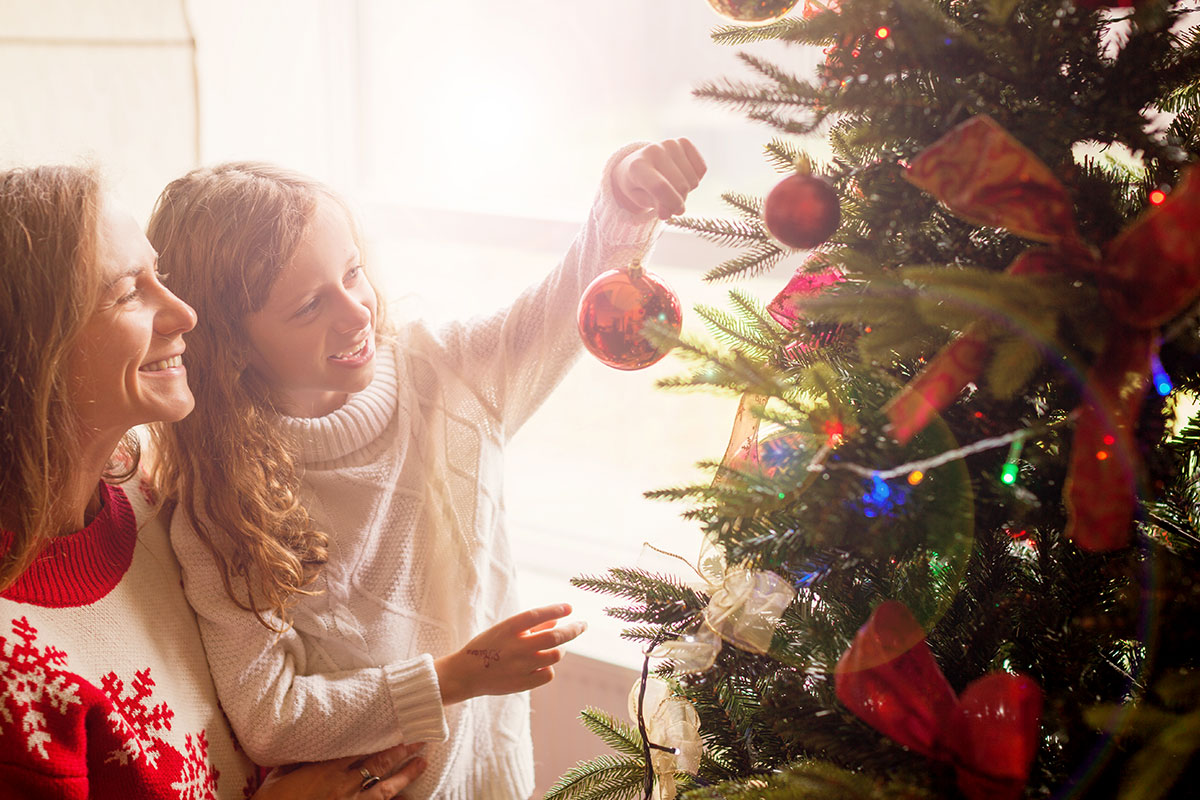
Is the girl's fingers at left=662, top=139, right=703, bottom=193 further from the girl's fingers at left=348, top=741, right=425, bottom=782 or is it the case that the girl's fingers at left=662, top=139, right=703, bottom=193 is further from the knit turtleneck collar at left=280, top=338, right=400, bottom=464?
the girl's fingers at left=348, top=741, right=425, bottom=782

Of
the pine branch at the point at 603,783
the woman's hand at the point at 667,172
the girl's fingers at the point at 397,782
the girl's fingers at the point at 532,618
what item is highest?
the woman's hand at the point at 667,172

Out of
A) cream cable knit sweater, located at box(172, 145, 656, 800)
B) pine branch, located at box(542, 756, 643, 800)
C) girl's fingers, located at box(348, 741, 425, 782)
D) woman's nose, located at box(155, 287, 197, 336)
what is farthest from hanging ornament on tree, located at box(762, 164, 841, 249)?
girl's fingers, located at box(348, 741, 425, 782)

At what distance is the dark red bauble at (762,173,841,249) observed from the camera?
0.59 m

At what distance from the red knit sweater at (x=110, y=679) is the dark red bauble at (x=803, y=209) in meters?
0.78

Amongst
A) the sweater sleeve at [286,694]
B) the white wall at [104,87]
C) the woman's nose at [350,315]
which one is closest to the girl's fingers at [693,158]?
the woman's nose at [350,315]

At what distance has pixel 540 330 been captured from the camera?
107 cm

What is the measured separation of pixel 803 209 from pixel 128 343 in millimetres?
668

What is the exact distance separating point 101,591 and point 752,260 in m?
0.75

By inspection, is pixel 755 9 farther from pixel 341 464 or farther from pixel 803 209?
pixel 341 464

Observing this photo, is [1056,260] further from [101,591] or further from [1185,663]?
[101,591]

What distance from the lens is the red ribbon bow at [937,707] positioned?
0.47 m

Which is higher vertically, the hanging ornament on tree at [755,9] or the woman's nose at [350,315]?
the hanging ornament on tree at [755,9]

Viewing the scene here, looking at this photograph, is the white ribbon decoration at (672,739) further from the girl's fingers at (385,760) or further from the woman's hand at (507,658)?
the girl's fingers at (385,760)

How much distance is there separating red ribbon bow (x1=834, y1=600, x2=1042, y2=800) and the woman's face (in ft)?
2.39
